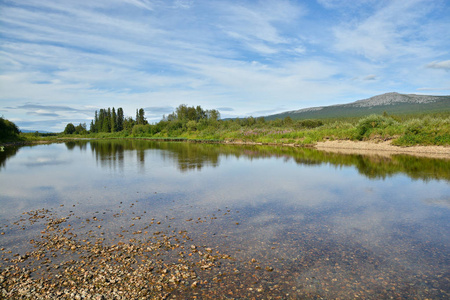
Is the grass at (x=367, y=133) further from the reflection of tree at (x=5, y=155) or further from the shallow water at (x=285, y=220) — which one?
the reflection of tree at (x=5, y=155)

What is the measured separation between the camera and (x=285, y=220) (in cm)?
937

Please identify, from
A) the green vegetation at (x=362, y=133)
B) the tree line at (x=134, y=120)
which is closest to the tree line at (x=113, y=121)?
the tree line at (x=134, y=120)

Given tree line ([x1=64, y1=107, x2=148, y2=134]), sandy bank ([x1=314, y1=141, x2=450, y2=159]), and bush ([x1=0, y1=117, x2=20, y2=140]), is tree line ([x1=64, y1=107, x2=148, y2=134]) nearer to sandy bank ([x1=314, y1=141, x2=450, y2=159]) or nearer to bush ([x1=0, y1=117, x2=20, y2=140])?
bush ([x1=0, y1=117, x2=20, y2=140])

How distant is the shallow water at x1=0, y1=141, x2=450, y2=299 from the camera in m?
5.72

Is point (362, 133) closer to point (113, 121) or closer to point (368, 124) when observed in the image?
point (368, 124)

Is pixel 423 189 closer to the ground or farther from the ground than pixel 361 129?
closer to the ground

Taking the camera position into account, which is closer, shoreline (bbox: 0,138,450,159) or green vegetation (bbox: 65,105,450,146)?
shoreline (bbox: 0,138,450,159)

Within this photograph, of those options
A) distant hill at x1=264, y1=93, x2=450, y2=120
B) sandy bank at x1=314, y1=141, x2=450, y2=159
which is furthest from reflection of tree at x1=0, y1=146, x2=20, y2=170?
distant hill at x1=264, y1=93, x2=450, y2=120

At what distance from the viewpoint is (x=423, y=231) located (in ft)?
27.4

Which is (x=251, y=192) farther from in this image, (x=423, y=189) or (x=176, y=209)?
(x=423, y=189)

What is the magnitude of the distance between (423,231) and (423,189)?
21.3ft

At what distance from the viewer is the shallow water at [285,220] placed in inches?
225

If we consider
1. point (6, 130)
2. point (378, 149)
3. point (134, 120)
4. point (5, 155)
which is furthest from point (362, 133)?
point (134, 120)

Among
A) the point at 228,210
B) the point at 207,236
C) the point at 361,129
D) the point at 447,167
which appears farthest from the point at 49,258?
the point at 361,129
